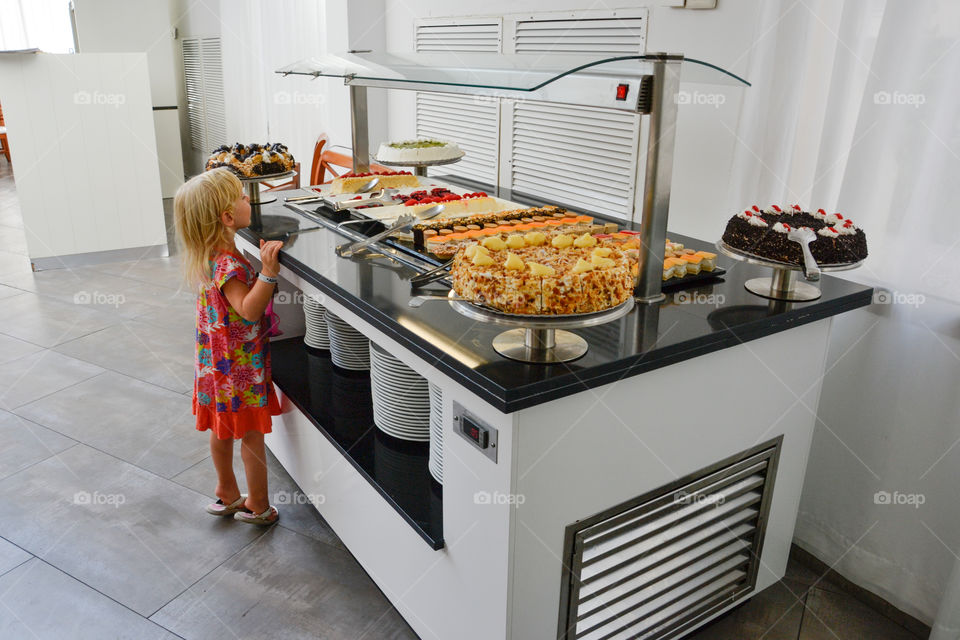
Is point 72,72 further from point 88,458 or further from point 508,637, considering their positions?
point 508,637

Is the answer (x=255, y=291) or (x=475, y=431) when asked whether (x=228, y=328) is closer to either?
(x=255, y=291)

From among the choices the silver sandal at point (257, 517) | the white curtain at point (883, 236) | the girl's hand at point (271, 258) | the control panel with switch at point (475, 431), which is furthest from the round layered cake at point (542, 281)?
the silver sandal at point (257, 517)

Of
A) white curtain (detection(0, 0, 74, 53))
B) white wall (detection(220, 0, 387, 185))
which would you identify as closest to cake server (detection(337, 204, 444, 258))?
white wall (detection(220, 0, 387, 185))

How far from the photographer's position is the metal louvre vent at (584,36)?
2424mm

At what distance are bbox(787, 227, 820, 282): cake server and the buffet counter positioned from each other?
0.10m

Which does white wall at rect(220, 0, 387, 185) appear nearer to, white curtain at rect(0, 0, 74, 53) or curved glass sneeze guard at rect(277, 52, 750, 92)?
curved glass sneeze guard at rect(277, 52, 750, 92)

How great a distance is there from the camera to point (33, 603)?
1911mm

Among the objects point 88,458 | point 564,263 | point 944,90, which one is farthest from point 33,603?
→ point 944,90

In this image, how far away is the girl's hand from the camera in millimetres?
1920

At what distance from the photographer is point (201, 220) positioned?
1930mm

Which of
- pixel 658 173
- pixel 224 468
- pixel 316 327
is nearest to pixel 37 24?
pixel 316 327

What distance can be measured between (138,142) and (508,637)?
4.45m

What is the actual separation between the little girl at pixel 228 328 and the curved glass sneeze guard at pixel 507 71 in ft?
1.72

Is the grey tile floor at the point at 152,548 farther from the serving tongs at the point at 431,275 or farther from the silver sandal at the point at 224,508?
the serving tongs at the point at 431,275
